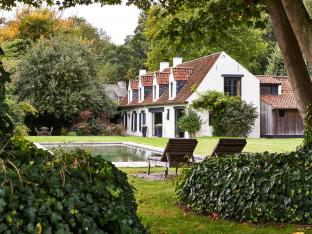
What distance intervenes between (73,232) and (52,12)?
4980cm

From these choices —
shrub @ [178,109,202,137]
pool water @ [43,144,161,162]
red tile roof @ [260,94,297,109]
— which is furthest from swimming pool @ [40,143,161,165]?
red tile roof @ [260,94,297,109]

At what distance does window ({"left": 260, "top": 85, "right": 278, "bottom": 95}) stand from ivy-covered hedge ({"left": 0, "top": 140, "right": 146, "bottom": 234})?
40718 millimetres

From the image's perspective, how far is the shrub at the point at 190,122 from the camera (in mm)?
38156

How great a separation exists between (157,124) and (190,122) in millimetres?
6746

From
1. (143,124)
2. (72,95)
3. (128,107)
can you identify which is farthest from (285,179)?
(128,107)

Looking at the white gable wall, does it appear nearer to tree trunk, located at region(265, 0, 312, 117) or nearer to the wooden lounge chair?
the wooden lounge chair

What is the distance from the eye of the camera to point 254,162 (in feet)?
25.7

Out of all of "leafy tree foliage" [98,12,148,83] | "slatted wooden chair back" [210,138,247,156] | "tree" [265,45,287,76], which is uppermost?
"leafy tree foliage" [98,12,148,83]

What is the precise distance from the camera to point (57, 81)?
138ft

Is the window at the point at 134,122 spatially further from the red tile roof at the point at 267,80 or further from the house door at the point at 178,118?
the red tile roof at the point at 267,80

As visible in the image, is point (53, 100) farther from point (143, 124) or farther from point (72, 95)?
point (143, 124)

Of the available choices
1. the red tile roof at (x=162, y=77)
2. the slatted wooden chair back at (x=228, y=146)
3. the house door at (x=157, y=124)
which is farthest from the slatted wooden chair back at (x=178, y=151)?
the red tile roof at (x=162, y=77)

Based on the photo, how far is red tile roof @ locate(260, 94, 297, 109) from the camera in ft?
135

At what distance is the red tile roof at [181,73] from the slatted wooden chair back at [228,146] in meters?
29.7
